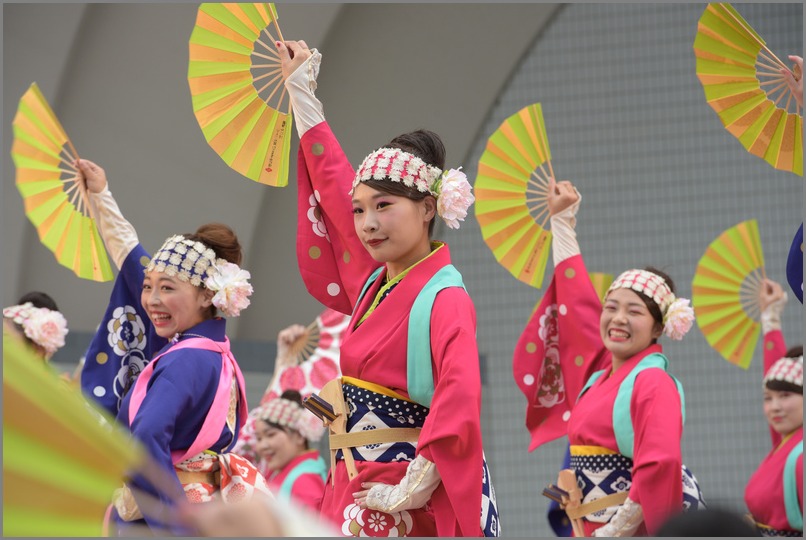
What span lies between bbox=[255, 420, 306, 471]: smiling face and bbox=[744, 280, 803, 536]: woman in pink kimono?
2.24 m

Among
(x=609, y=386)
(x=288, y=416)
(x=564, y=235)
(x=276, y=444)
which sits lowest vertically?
(x=276, y=444)

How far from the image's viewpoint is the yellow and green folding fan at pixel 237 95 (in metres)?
3.09

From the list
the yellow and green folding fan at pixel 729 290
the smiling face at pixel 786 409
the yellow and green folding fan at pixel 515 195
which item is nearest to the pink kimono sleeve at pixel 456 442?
the yellow and green folding fan at pixel 515 195

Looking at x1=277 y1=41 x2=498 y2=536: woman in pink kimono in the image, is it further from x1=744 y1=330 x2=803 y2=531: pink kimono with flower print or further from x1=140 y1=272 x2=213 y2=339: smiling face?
x1=744 y1=330 x2=803 y2=531: pink kimono with flower print

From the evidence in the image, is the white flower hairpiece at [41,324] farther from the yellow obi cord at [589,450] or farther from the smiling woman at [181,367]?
the yellow obi cord at [589,450]

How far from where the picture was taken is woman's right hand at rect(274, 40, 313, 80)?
3.02 metres

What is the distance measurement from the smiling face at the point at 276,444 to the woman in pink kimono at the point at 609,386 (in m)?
1.78

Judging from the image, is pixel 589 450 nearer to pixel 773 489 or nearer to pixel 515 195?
pixel 515 195

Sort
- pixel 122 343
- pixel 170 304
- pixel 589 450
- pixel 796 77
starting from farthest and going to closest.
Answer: pixel 589 450, pixel 122 343, pixel 170 304, pixel 796 77

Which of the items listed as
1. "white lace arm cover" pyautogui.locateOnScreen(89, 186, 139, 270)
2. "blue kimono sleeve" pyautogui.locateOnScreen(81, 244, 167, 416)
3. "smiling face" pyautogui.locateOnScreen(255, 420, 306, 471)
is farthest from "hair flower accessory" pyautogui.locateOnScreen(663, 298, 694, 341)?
"smiling face" pyautogui.locateOnScreen(255, 420, 306, 471)

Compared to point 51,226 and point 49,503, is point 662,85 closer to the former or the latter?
point 51,226

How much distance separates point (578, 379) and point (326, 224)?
1384 millimetres

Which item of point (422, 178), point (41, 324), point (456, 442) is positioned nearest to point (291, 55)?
point (422, 178)

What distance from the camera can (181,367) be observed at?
2.95m
